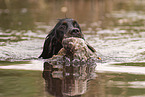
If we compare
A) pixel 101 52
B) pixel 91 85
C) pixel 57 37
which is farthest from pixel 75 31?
pixel 91 85

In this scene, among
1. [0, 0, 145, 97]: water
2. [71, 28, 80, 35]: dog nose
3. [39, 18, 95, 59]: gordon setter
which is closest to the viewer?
[0, 0, 145, 97]: water

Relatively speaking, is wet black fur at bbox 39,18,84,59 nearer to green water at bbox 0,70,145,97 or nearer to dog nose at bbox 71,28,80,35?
dog nose at bbox 71,28,80,35

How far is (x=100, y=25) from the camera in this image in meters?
13.8

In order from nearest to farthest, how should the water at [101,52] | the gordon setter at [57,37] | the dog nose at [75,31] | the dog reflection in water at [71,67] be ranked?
the water at [101,52], the dog reflection in water at [71,67], the dog nose at [75,31], the gordon setter at [57,37]

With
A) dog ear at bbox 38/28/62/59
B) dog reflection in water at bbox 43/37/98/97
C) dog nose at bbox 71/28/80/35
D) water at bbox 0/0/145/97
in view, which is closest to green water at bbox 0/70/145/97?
water at bbox 0/0/145/97

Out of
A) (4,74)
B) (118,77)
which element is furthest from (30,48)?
(118,77)

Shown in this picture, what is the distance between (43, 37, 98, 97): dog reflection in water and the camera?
5.47m

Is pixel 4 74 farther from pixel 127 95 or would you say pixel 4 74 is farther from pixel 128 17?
pixel 128 17

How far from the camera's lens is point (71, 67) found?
22.3 feet

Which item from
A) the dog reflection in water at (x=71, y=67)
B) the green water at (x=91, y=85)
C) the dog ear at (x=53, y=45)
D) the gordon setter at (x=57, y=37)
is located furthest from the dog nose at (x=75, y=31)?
the green water at (x=91, y=85)

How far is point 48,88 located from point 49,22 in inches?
386

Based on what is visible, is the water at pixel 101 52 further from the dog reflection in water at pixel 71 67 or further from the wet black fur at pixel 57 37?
the wet black fur at pixel 57 37

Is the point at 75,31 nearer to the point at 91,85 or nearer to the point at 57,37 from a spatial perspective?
the point at 57,37

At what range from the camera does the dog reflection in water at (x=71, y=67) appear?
5471 mm
